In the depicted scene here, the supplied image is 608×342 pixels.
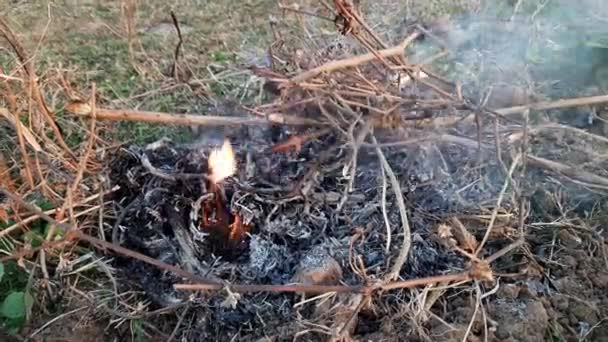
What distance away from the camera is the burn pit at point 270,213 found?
2.20 m

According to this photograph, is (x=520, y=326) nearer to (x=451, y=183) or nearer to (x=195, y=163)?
(x=451, y=183)

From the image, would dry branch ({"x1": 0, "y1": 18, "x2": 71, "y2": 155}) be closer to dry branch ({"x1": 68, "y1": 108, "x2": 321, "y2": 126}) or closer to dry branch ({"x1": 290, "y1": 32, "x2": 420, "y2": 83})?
dry branch ({"x1": 68, "y1": 108, "x2": 321, "y2": 126})

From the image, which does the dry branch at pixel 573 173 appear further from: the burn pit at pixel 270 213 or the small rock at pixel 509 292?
the small rock at pixel 509 292

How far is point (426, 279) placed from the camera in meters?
1.99

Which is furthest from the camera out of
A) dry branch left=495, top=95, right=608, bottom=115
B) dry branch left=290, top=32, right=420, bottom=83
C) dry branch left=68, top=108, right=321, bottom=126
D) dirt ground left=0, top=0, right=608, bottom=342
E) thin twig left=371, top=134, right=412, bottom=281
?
dry branch left=495, top=95, right=608, bottom=115

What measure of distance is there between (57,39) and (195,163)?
1.54 meters

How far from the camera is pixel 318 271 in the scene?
83.4 inches

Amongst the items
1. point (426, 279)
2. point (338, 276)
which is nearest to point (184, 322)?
point (338, 276)

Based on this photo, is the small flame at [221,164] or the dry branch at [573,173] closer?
the small flame at [221,164]

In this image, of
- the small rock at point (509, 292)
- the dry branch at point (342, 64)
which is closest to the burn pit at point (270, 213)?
the small rock at point (509, 292)

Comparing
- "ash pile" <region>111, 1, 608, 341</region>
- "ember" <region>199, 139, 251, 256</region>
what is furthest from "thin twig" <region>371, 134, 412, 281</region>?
"ember" <region>199, 139, 251, 256</region>

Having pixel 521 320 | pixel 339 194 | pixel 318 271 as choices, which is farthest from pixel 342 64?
pixel 521 320

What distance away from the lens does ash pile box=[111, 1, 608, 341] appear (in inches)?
84.0

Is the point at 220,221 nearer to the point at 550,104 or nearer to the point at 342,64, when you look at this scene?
the point at 342,64
